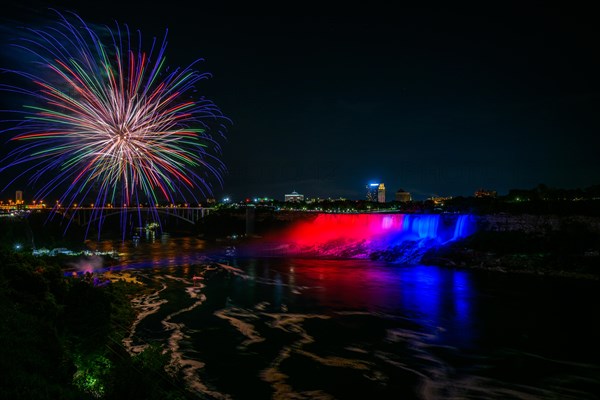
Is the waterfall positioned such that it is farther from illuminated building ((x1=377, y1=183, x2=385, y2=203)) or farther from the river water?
illuminated building ((x1=377, y1=183, x2=385, y2=203))

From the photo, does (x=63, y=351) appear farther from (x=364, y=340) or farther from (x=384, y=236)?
(x=384, y=236)

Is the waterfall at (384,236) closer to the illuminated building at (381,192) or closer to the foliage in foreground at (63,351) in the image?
the foliage in foreground at (63,351)

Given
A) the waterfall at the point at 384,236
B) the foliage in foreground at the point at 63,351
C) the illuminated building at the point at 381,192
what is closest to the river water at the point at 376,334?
the foliage in foreground at the point at 63,351

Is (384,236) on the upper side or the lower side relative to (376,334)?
upper

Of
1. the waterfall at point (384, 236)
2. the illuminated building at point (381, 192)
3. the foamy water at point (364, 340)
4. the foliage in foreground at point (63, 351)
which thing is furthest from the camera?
the illuminated building at point (381, 192)

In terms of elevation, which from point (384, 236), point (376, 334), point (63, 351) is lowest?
point (376, 334)

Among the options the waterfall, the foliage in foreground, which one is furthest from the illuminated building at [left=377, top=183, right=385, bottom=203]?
the foliage in foreground

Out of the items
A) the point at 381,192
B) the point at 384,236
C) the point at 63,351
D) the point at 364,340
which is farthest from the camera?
the point at 381,192

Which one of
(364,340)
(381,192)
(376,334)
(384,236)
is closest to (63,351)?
(364,340)

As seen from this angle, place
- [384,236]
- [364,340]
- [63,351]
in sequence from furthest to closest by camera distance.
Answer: [384,236]
[364,340]
[63,351]

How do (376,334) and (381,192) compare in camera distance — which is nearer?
(376,334)
